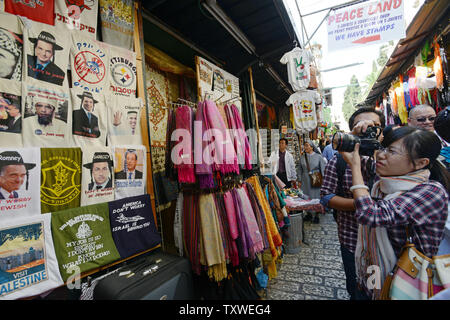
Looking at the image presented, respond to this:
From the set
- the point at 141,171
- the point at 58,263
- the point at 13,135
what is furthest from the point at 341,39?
the point at 58,263

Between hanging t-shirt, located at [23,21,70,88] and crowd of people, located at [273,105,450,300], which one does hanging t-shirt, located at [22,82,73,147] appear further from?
crowd of people, located at [273,105,450,300]

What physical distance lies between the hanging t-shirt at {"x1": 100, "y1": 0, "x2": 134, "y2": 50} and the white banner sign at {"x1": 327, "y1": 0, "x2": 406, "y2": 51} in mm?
3950

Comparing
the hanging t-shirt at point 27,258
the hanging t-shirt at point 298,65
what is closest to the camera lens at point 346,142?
the hanging t-shirt at point 27,258

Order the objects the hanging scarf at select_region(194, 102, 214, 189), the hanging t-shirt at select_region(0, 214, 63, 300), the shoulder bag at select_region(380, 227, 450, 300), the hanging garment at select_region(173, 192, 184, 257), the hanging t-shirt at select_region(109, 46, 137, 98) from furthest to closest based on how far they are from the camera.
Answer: the hanging garment at select_region(173, 192, 184, 257) < the hanging t-shirt at select_region(109, 46, 137, 98) < the hanging scarf at select_region(194, 102, 214, 189) < the hanging t-shirt at select_region(0, 214, 63, 300) < the shoulder bag at select_region(380, 227, 450, 300)

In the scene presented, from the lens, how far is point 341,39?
4.11 m

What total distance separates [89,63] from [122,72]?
0.30 m

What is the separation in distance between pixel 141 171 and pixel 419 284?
219 cm

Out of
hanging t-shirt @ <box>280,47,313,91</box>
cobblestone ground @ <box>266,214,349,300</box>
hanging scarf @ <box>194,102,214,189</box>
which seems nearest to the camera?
hanging scarf @ <box>194,102,214,189</box>

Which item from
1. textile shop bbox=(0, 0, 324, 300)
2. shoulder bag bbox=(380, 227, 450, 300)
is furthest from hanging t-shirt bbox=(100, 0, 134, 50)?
shoulder bag bbox=(380, 227, 450, 300)

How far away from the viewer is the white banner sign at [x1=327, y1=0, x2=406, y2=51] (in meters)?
3.67

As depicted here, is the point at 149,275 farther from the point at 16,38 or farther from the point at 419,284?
the point at 16,38

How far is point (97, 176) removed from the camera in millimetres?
1730

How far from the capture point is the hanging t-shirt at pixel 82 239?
4.75 ft

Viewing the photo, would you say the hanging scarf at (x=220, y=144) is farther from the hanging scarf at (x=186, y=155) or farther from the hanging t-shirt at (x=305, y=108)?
the hanging t-shirt at (x=305, y=108)
